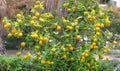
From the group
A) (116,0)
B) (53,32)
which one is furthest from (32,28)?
(116,0)

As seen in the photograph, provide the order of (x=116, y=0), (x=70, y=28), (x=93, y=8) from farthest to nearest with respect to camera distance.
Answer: (x=116, y=0) → (x=93, y=8) → (x=70, y=28)

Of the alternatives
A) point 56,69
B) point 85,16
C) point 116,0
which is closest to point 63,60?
point 56,69

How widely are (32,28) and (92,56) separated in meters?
1.07

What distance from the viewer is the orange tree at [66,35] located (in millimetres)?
6539

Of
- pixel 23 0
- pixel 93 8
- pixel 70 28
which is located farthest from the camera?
pixel 23 0

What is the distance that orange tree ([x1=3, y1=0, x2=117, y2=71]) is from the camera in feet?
21.5

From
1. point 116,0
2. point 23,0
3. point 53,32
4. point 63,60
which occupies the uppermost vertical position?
point 53,32

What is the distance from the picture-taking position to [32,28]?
21.9 ft

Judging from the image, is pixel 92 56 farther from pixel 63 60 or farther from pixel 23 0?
pixel 23 0

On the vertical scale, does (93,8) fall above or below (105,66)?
above

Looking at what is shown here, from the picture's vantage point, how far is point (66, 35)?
660 cm

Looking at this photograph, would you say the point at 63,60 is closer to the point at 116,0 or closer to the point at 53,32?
the point at 53,32

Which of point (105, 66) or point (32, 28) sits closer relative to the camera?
point (32, 28)

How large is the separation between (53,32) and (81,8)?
2.08ft
